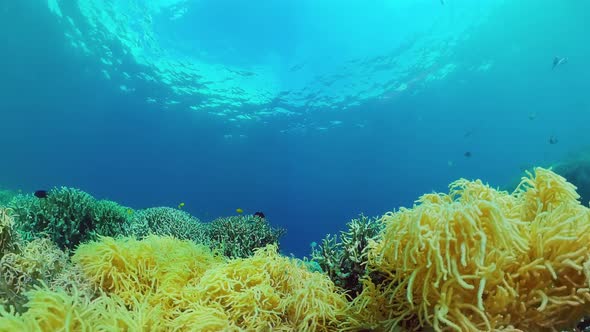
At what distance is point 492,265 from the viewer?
1.69 meters

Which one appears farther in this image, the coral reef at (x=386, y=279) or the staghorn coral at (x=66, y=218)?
the staghorn coral at (x=66, y=218)

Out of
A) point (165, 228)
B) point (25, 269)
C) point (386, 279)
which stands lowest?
point (386, 279)

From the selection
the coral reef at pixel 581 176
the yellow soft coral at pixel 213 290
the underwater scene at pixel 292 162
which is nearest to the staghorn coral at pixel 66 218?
the underwater scene at pixel 292 162

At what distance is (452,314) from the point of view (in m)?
1.83

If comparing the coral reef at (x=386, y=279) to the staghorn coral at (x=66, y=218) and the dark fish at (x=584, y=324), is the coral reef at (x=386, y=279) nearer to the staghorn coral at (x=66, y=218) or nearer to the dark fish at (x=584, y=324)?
the dark fish at (x=584, y=324)

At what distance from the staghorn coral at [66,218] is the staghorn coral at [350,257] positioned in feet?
13.3

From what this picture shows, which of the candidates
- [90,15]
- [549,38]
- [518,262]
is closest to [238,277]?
[518,262]

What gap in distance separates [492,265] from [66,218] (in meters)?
6.66

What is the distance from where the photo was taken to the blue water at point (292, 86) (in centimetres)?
2989

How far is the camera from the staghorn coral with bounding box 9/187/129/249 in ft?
17.9

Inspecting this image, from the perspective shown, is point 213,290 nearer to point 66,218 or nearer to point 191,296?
point 191,296

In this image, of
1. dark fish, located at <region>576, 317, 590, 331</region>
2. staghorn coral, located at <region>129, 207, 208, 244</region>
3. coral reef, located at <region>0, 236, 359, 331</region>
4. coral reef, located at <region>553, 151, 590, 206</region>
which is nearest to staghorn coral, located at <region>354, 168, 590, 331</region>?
dark fish, located at <region>576, 317, 590, 331</region>

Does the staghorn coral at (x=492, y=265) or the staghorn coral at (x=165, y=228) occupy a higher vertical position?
the staghorn coral at (x=165, y=228)

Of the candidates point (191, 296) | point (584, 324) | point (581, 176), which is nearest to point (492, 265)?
point (584, 324)
